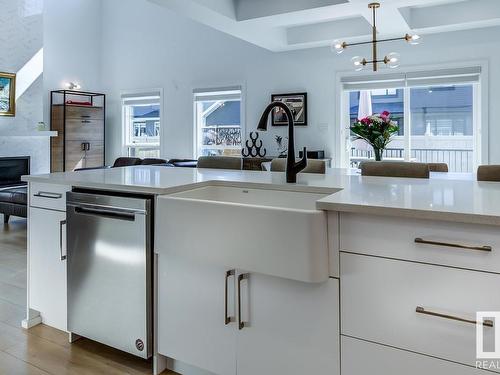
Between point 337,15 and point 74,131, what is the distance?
5269 mm

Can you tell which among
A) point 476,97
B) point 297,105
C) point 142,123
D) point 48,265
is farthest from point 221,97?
point 48,265

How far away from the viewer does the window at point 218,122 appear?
7176mm

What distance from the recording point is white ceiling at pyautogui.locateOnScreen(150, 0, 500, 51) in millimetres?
4430

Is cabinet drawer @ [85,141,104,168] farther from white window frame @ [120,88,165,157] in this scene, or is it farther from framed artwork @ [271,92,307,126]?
framed artwork @ [271,92,307,126]

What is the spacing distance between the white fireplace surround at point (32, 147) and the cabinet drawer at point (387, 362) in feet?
23.2

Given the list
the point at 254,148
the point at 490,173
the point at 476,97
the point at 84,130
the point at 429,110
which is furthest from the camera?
the point at 84,130

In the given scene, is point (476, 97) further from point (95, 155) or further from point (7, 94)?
point (7, 94)

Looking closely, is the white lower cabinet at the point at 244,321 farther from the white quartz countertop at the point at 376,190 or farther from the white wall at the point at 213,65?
the white wall at the point at 213,65

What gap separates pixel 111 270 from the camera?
2.04 metres

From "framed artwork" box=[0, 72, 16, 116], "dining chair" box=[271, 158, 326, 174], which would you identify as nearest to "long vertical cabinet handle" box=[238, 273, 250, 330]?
"dining chair" box=[271, 158, 326, 174]

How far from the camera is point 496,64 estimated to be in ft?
17.2

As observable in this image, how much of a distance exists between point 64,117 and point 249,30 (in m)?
4.09

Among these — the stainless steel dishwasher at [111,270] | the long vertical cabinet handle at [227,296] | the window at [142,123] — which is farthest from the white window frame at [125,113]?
the long vertical cabinet handle at [227,296]

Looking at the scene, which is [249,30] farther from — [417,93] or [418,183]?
[418,183]
